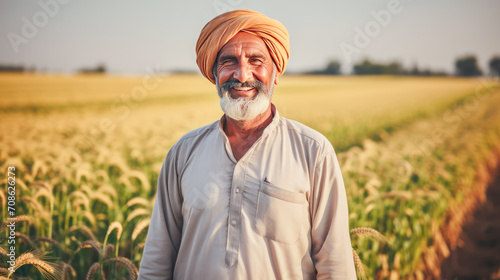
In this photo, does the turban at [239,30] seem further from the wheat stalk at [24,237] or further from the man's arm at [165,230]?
the wheat stalk at [24,237]

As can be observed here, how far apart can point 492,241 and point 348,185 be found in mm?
3397

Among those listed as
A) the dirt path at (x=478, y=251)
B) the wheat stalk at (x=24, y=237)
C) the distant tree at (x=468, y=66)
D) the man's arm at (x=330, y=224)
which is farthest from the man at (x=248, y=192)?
the distant tree at (x=468, y=66)

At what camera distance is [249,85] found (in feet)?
6.81

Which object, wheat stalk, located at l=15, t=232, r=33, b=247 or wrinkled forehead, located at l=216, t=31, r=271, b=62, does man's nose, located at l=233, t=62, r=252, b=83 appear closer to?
wrinkled forehead, located at l=216, t=31, r=271, b=62

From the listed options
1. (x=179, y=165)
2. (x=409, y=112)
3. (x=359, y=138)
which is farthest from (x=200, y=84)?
(x=179, y=165)

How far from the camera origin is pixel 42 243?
123 inches

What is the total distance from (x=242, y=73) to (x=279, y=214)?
81cm

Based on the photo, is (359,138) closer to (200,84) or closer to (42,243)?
(42,243)

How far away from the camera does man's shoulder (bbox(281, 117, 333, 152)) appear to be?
6.41 ft

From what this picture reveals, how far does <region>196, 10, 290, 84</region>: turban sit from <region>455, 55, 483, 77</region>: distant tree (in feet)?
141

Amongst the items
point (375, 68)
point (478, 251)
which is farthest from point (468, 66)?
point (478, 251)

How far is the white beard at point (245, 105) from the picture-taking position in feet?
6.68

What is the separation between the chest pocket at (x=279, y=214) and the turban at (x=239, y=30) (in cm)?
87

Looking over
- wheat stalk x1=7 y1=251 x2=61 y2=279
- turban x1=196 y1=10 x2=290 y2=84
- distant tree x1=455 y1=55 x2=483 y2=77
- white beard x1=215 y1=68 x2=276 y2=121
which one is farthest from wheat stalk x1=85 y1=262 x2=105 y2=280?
distant tree x1=455 y1=55 x2=483 y2=77
